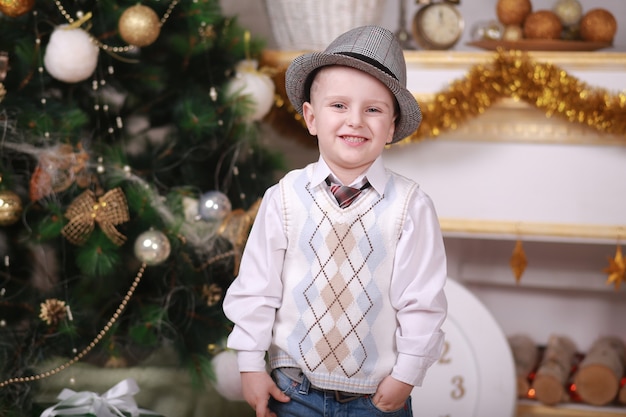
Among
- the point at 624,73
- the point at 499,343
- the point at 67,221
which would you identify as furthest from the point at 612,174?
the point at 67,221

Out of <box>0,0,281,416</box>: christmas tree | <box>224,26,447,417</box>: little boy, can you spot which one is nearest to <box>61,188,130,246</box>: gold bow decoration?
<box>0,0,281,416</box>: christmas tree

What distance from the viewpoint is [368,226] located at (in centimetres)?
111

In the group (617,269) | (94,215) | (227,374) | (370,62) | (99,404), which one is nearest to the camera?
(370,62)

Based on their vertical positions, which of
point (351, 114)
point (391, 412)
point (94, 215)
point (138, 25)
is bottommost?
point (391, 412)

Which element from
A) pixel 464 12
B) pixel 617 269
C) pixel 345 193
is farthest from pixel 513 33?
pixel 345 193

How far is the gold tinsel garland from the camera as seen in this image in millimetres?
1827

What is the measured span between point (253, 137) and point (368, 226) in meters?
0.87

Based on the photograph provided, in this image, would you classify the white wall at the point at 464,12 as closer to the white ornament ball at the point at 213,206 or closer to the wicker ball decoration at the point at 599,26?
the wicker ball decoration at the point at 599,26

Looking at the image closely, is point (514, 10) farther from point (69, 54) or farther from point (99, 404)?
point (99, 404)

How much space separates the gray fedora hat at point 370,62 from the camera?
106cm

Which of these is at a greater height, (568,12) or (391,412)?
(568,12)

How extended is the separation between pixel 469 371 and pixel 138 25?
1.05 meters

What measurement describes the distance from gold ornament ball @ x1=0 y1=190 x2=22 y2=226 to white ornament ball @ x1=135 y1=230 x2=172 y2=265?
0.77ft

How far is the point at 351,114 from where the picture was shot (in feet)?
3.53
